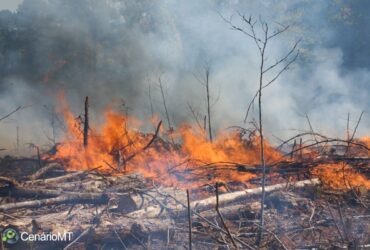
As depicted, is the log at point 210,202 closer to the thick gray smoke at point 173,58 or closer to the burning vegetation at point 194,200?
the burning vegetation at point 194,200

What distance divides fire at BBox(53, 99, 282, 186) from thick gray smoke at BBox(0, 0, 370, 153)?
10974 millimetres

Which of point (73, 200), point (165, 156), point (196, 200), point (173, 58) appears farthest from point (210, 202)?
point (173, 58)

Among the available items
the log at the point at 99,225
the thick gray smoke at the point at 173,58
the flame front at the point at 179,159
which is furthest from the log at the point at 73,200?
the thick gray smoke at the point at 173,58

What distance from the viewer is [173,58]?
2456 centimetres

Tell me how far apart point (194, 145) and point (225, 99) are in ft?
42.6

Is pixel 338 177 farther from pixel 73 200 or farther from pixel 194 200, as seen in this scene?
pixel 73 200

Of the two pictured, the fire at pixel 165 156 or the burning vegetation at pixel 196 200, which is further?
the fire at pixel 165 156

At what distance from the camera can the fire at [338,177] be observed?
8.25m

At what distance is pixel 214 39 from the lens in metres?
24.0

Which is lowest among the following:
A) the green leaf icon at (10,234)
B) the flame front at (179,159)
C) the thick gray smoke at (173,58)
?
the green leaf icon at (10,234)

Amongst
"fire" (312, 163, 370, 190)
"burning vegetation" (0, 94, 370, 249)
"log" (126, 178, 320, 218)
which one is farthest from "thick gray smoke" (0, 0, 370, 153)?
"log" (126, 178, 320, 218)

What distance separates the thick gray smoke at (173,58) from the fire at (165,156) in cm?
1097

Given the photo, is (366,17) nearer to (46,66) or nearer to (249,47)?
(249,47)

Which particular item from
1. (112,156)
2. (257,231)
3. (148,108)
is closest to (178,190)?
(257,231)
